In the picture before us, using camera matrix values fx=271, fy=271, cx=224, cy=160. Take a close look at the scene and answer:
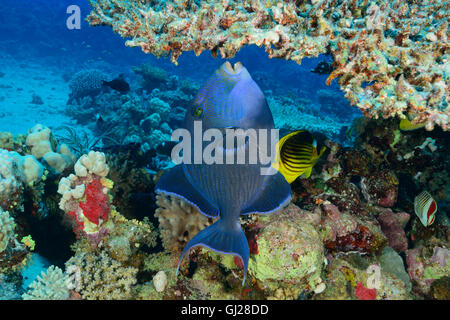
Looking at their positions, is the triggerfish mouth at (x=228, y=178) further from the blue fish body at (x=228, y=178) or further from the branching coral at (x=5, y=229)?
the branching coral at (x=5, y=229)

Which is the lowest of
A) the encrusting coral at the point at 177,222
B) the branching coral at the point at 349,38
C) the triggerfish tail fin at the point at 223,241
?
the encrusting coral at the point at 177,222

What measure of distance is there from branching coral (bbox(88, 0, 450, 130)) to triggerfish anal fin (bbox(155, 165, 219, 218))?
1.06 metres

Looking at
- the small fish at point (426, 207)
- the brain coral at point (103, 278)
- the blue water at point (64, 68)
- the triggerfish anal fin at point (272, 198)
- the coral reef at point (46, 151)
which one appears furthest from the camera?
the blue water at point (64, 68)

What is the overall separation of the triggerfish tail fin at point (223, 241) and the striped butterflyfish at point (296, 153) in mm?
954

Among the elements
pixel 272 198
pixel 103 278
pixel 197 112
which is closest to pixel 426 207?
pixel 272 198

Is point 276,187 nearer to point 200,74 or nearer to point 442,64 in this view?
point 442,64

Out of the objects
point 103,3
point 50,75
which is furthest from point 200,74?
point 103,3

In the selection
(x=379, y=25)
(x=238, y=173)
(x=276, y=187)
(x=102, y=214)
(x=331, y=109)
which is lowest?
(x=331, y=109)

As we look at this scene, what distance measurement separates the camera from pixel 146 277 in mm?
2658

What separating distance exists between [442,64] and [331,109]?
18.1m

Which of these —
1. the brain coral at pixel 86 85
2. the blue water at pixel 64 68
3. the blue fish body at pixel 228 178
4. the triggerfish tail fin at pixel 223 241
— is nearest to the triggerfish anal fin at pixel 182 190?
the blue fish body at pixel 228 178

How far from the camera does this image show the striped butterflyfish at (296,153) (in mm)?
2566

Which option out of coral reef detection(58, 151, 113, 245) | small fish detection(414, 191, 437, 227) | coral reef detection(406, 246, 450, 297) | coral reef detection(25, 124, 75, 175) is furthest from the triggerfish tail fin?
coral reef detection(25, 124, 75, 175)

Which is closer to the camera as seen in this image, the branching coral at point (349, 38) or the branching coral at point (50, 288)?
the branching coral at point (349, 38)
